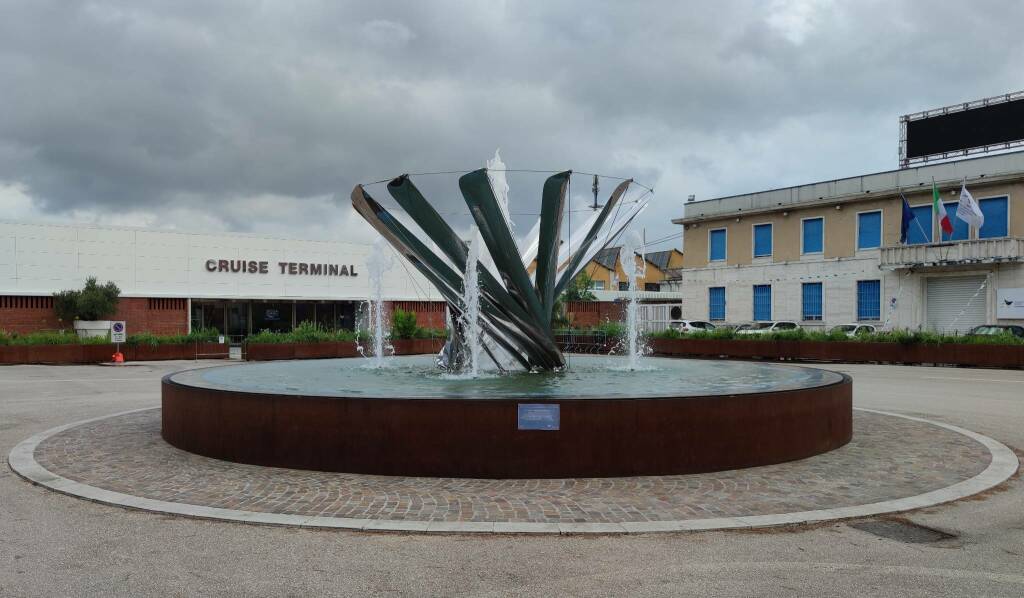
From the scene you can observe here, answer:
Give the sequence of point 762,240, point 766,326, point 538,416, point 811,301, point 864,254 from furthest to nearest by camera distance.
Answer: point 762,240, point 811,301, point 766,326, point 864,254, point 538,416

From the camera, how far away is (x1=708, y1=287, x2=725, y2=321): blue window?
43.8 m

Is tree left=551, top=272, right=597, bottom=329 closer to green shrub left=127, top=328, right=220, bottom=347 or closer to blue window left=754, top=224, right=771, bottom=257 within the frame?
blue window left=754, top=224, right=771, bottom=257

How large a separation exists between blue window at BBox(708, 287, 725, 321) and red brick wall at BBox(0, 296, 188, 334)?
1145 inches

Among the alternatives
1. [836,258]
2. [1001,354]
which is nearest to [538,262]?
[1001,354]

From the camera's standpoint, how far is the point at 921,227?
35.7 meters

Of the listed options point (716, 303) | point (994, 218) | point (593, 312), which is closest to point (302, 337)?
point (593, 312)

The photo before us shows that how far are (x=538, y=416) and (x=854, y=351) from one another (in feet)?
76.3

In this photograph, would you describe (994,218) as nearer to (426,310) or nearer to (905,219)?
(905,219)

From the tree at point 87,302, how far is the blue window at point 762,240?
3310cm

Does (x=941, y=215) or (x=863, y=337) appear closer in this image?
(x=863, y=337)

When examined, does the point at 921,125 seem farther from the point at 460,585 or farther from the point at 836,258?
the point at 460,585

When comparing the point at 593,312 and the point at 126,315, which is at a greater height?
the point at 593,312

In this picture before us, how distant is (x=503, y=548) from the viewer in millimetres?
5355

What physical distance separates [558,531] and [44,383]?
17481 mm
